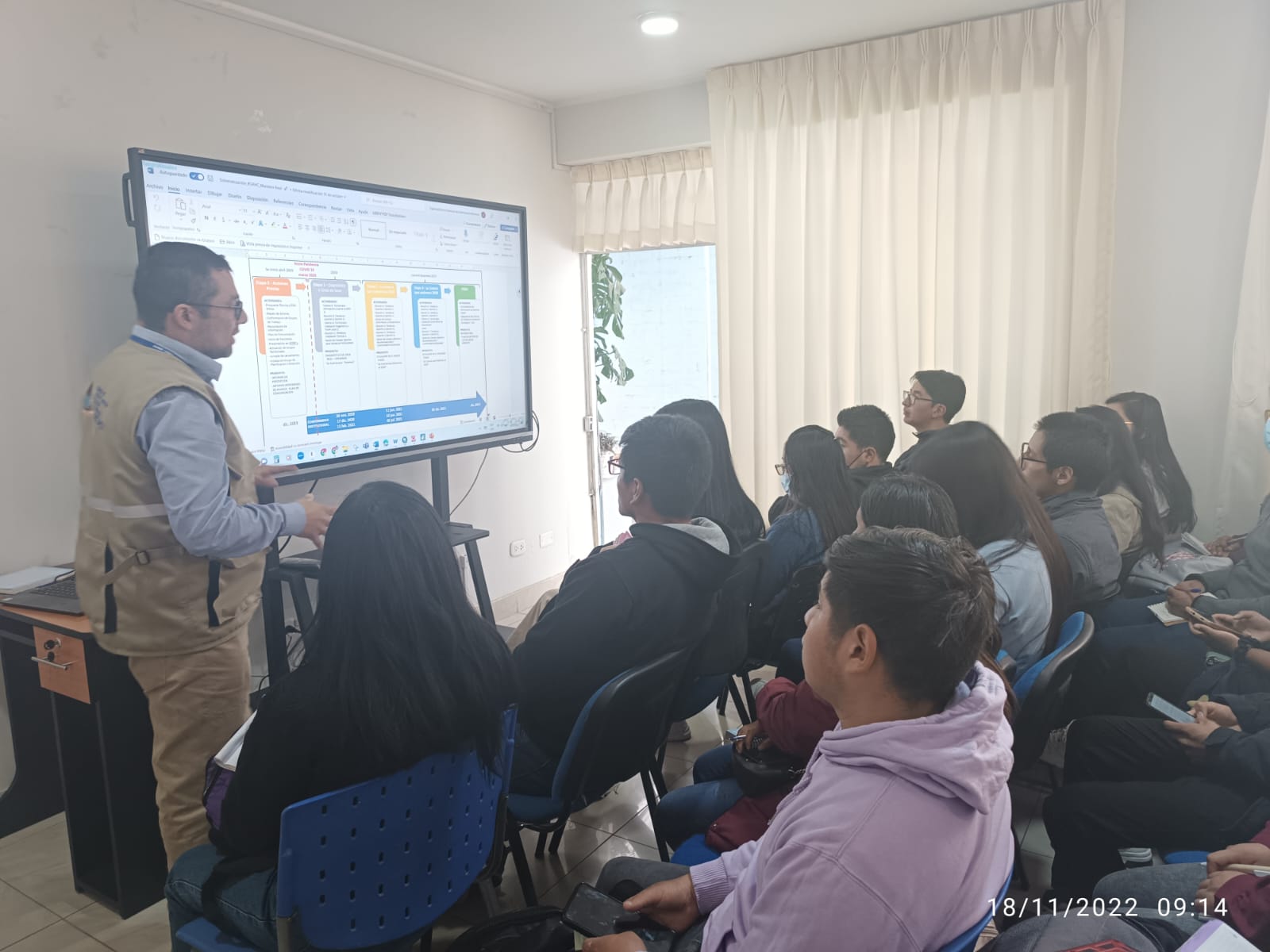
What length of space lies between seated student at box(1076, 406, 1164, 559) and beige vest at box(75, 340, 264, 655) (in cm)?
270

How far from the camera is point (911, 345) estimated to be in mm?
3783

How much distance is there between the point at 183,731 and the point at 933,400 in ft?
9.53

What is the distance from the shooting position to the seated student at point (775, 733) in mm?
1539

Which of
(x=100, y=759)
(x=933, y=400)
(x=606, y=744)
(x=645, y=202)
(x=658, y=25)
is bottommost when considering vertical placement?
(x=100, y=759)

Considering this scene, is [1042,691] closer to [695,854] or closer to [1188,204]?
[695,854]

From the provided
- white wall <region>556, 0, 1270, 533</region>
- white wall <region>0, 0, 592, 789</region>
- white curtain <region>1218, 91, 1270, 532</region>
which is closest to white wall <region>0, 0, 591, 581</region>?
white wall <region>0, 0, 592, 789</region>

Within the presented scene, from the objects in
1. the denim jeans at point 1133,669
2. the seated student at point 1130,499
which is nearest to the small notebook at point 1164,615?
the denim jeans at point 1133,669

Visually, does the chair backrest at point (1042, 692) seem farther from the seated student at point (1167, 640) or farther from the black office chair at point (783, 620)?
the black office chair at point (783, 620)

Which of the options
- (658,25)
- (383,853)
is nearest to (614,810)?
(383,853)

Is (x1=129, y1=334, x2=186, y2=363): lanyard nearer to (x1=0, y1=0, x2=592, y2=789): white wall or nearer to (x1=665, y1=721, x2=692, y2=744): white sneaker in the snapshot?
(x1=0, y1=0, x2=592, y2=789): white wall

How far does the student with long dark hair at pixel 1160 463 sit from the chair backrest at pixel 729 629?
1.79m

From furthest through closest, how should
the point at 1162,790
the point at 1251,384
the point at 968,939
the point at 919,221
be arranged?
the point at 919,221, the point at 1251,384, the point at 1162,790, the point at 968,939

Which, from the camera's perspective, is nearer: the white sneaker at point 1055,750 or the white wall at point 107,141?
the white wall at point 107,141

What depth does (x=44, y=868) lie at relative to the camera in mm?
2332
